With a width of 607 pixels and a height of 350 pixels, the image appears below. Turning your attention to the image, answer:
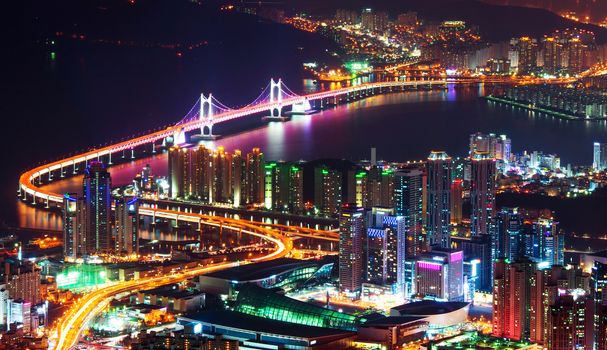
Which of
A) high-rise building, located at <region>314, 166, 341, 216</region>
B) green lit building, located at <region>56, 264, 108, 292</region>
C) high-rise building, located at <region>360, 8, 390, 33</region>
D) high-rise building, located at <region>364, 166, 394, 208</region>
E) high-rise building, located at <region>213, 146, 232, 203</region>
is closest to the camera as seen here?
green lit building, located at <region>56, 264, 108, 292</region>

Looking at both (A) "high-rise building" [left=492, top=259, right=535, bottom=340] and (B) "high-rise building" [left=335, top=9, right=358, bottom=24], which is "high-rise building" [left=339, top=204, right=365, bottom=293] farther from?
(B) "high-rise building" [left=335, top=9, right=358, bottom=24]

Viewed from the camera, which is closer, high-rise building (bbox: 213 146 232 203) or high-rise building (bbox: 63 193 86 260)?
high-rise building (bbox: 63 193 86 260)

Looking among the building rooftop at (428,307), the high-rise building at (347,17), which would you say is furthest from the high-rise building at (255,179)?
the high-rise building at (347,17)

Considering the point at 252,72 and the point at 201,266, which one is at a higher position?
the point at 252,72

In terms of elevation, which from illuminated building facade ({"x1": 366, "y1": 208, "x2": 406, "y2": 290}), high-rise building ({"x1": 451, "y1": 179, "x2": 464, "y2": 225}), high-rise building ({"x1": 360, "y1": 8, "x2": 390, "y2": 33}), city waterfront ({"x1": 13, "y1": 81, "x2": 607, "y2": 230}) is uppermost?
high-rise building ({"x1": 360, "y1": 8, "x2": 390, "y2": 33})

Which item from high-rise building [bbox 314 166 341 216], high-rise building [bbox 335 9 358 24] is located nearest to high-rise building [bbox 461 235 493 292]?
high-rise building [bbox 314 166 341 216]

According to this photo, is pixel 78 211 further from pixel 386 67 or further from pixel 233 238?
pixel 386 67

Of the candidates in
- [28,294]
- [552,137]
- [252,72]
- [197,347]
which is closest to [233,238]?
[28,294]
